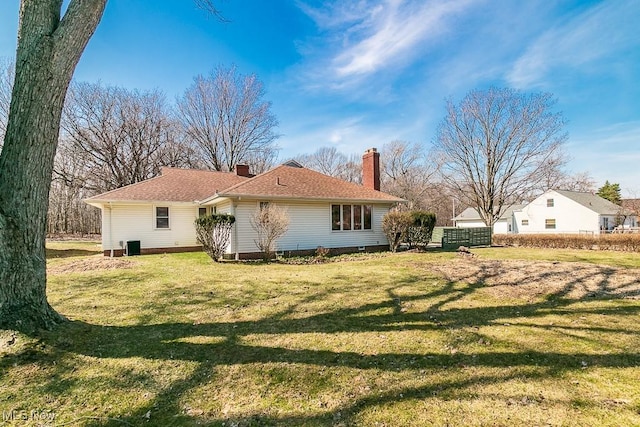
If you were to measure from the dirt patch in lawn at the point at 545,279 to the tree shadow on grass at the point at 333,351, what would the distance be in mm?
820

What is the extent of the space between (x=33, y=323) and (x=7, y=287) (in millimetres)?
542

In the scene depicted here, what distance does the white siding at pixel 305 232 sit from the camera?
12.5 meters

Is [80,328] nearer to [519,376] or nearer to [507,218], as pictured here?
[519,376]

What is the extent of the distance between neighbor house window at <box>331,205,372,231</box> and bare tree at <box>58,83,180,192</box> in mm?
22678

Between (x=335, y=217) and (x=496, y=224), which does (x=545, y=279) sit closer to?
(x=335, y=217)

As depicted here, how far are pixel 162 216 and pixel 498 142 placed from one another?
27518mm

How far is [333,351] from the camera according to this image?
3660 millimetres

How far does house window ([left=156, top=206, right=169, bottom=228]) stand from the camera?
49.6 ft

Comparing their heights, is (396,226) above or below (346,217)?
below

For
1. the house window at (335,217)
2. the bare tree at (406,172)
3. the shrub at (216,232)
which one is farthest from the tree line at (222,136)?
the shrub at (216,232)

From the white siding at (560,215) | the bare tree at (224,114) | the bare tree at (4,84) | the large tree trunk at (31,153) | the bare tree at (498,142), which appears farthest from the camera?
the bare tree at (224,114)

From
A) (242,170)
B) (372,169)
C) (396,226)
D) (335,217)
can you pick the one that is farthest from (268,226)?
(242,170)

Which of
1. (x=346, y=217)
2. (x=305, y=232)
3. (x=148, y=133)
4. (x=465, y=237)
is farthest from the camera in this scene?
(x=148, y=133)

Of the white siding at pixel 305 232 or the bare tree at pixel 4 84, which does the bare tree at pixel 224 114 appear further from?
the white siding at pixel 305 232
